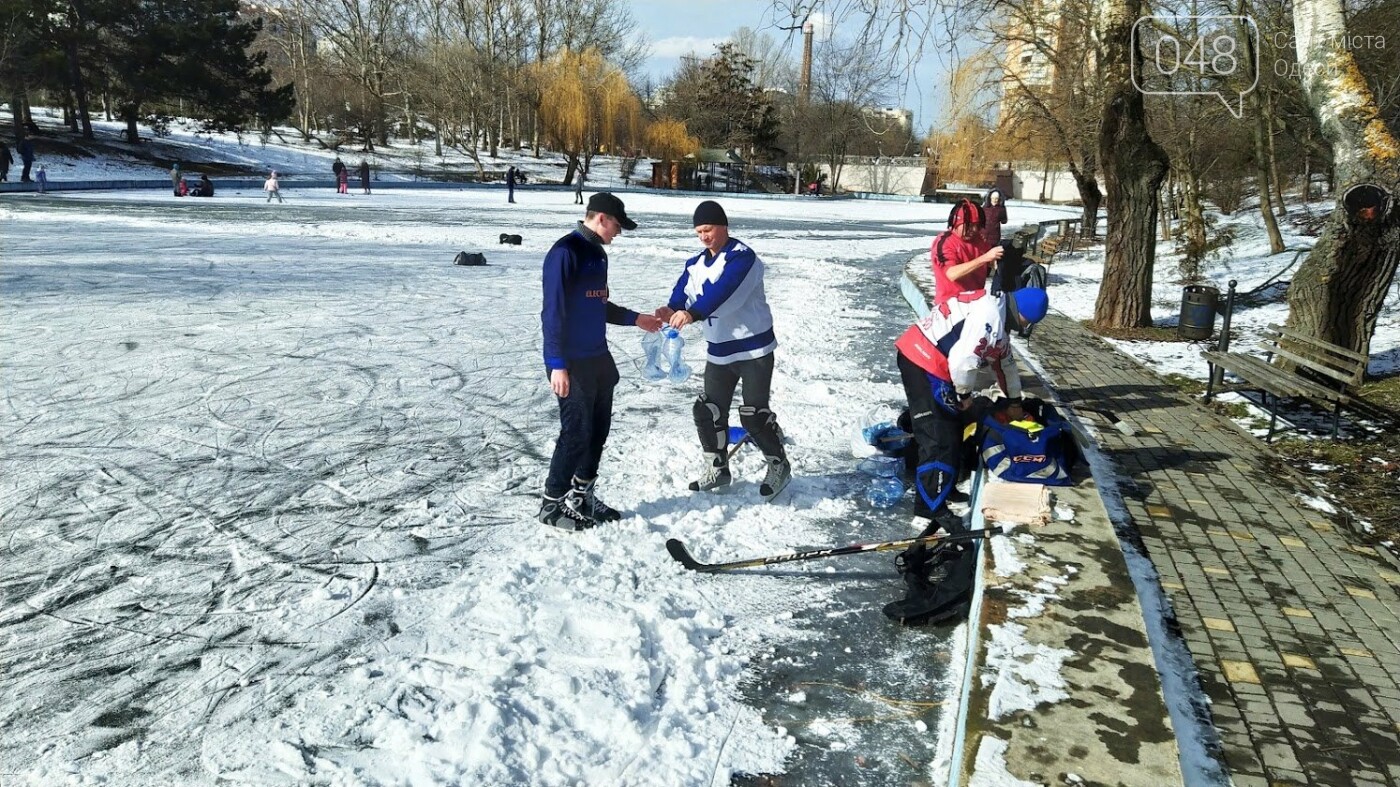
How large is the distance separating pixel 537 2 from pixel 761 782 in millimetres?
68917

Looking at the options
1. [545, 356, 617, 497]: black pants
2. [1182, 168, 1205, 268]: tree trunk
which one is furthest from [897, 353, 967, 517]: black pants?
[1182, 168, 1205, 268]: tree trunk

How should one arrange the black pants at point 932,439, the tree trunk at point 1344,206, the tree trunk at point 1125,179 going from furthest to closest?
the tree trunk at point 1125,179
the tree trunk at point 1344,206
the black pants at point 932,439

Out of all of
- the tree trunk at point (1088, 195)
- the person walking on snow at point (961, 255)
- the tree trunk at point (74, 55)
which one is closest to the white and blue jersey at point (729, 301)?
the person walking on snow at point (961, 255)

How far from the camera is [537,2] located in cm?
6378

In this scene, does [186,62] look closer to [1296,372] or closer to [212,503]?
[212,503]

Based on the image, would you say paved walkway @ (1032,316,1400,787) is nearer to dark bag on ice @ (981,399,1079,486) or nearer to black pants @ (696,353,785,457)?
dark bag on ice @ (981,399,1079,486)

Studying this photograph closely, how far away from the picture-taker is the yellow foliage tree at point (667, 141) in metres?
60.4

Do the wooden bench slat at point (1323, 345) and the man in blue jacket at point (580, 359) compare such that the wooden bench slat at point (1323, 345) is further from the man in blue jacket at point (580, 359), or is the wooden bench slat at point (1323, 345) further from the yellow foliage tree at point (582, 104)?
the yellow foliage tree at point (582, 104)

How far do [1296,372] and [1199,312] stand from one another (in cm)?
313

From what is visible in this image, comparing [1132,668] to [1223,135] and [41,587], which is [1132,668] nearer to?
[41,587]

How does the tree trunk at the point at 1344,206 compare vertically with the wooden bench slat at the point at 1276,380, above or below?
above

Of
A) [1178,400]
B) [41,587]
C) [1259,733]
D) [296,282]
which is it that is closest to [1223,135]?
[1178,400]

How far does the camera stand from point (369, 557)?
13.9 feet

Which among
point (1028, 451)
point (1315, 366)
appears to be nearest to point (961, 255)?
point (1028, 451)
